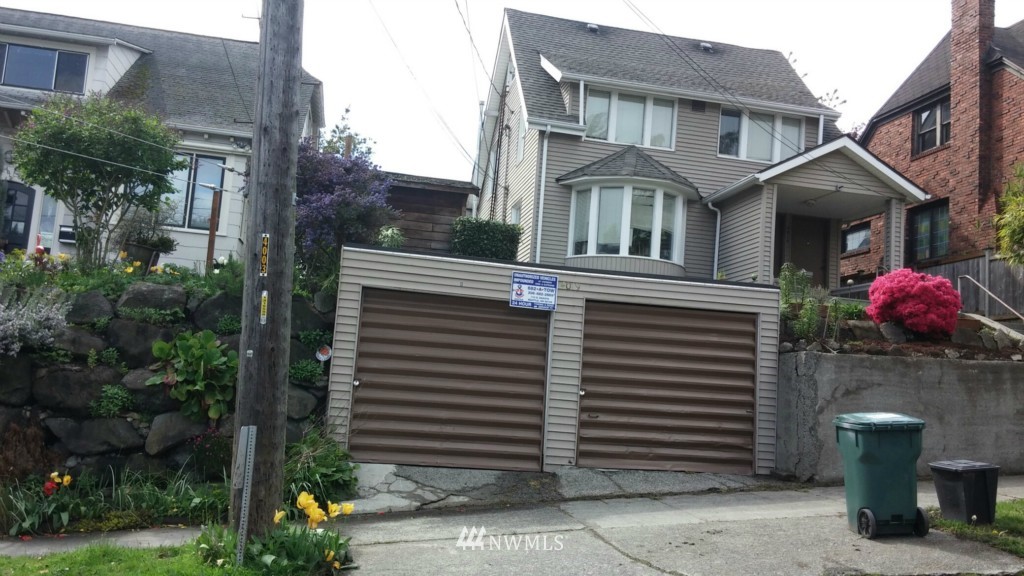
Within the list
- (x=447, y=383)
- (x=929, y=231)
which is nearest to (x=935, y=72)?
(x=929, y=231)

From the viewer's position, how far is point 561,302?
10.6 m

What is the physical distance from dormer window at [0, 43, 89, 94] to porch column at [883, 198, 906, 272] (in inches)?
719

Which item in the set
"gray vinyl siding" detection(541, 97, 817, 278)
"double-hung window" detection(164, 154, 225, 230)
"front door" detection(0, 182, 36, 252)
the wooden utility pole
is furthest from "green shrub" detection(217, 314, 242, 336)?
"front door" detection(0, 182, 36, 252)

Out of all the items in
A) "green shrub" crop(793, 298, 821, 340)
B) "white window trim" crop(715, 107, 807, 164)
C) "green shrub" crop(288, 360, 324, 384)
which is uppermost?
"white window trim" crop(715, 107, 807, 164)

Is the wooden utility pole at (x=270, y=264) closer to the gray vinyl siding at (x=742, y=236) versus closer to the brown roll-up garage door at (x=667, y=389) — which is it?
the brown roll-up garage door at (x=667, y=389)

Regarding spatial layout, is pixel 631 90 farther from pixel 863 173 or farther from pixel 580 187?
pixel 863 173

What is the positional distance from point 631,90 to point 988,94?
8544 millimetres

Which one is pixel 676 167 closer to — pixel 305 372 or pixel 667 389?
pixel 667 389

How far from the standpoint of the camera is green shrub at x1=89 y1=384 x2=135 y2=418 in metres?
9.14

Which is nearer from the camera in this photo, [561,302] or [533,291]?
[533,291]

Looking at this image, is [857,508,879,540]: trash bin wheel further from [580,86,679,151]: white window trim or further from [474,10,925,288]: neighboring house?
[580,86,679,151]: white window trim

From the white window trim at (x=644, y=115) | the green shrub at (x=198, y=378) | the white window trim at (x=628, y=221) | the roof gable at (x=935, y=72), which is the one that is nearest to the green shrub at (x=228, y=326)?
the green shrub at (x=198, y=378)

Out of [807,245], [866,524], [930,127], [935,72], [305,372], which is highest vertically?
[935,72]

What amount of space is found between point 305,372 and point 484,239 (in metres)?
7.63
